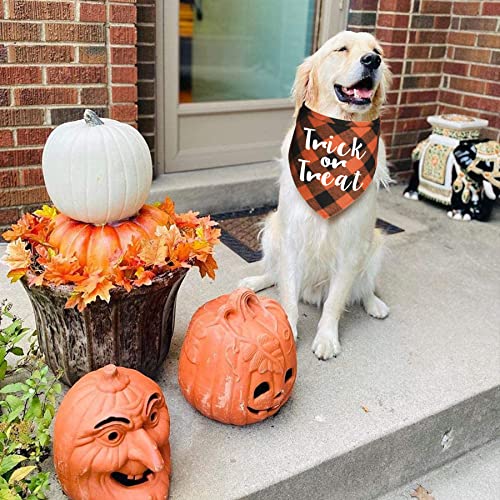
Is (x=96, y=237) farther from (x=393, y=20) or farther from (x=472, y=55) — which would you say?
(x=472, y=55)

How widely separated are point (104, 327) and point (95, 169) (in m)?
0.53

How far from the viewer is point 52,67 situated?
3246 millimetres

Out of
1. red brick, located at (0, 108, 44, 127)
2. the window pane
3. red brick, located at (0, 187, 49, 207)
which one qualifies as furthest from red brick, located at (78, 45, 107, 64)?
the window pane

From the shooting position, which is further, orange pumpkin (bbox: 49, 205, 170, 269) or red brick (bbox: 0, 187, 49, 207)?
red brick (bbox: 0, 187, 49, 207)

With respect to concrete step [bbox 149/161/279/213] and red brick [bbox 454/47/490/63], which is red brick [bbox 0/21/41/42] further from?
red brick [bbox 454/47/490/63]

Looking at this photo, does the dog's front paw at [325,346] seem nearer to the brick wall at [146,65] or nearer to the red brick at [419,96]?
the brick wall at [146,65]

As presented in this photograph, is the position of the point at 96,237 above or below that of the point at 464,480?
above

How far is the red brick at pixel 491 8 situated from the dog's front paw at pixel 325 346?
124 inches

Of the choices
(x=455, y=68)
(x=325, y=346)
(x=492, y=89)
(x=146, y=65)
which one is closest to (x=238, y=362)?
(x=325, y=346)

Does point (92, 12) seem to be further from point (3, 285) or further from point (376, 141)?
point (376, 141)

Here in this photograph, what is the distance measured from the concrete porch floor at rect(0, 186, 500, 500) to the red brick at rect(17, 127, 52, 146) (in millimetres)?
883

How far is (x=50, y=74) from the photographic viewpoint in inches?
128

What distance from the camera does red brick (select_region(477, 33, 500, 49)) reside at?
4410 mm

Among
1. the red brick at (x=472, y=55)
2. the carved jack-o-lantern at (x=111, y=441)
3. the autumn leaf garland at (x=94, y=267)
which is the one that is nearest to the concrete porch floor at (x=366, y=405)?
the carved jack-o-lantern at (x=111, y=441)
